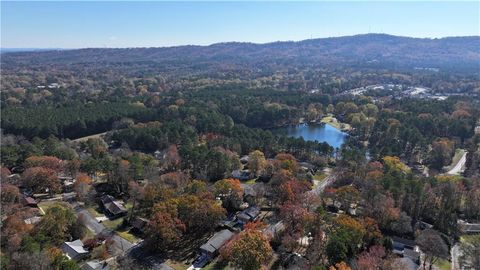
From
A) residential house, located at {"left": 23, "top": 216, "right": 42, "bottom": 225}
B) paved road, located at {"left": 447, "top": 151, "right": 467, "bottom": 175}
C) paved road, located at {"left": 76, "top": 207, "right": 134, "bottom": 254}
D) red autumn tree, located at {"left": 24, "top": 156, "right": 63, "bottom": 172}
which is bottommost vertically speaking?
paved road, located at {"left": 447, "top": 151, "right": 467, "bottom": 175}

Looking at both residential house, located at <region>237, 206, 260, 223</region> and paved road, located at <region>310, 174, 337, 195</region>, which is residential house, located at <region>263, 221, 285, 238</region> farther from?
paved road, located at <region>310, 174, 337, 195</region>

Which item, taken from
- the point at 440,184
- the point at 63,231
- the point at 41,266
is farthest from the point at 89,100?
the point at 440,184

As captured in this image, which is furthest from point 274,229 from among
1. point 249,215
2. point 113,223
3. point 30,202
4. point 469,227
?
point 30,202

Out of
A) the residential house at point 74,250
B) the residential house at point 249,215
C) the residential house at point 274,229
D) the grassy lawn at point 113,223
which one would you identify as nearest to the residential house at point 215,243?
the residential house at point 249,215

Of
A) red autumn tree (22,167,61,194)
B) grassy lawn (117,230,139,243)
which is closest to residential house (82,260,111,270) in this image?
grassy lawn (117,230,139,243)

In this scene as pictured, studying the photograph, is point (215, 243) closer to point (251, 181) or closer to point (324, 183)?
point (251, 181)

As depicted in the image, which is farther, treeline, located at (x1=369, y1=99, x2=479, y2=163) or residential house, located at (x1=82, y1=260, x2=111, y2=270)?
treeline, located at (x1=369, y1=99, x2=479, y2=163)
